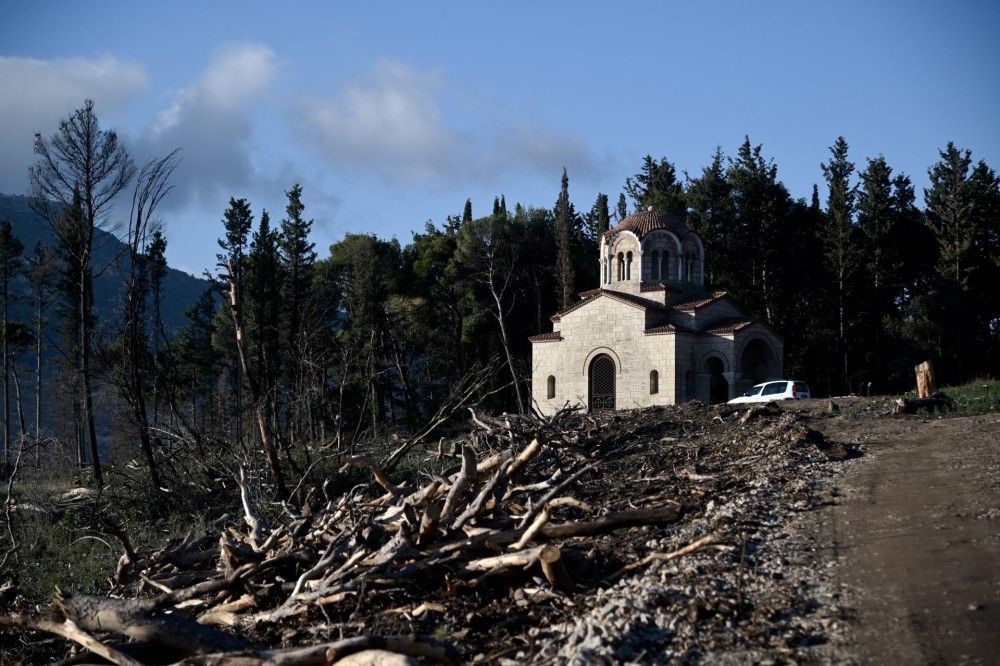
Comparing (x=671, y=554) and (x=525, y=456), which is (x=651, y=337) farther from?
(x=671, y=554)

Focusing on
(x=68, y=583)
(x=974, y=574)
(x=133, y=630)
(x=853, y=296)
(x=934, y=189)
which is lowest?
(x=68, y=583)

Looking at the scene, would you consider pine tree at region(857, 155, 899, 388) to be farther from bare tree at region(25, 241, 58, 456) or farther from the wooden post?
bare tree at region(25, 241, 58, 456)

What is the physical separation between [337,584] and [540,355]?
79.2 feet

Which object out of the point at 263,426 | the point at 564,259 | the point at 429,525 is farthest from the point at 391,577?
the point at 564,259

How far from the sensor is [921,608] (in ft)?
20.1

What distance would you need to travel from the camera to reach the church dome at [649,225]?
102ft

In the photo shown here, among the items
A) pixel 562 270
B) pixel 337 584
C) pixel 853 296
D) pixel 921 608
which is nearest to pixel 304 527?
pixel 337 584

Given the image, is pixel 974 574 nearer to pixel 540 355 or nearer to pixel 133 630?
pixel 133 630

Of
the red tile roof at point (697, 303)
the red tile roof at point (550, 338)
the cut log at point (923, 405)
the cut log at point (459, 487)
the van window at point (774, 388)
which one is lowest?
the cut log at point (459, 487)

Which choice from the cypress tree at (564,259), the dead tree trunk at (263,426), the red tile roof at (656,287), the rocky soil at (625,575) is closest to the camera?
the rocky soil at (625,575)

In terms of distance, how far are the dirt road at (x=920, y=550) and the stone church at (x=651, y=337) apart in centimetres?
1594

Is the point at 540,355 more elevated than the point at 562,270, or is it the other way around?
the point at 562,270

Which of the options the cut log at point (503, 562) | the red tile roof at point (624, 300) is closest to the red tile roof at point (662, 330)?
the red tile roof at point (624, 300)

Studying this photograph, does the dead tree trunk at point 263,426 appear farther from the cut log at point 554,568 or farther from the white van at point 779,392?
the white van at point 779,392
